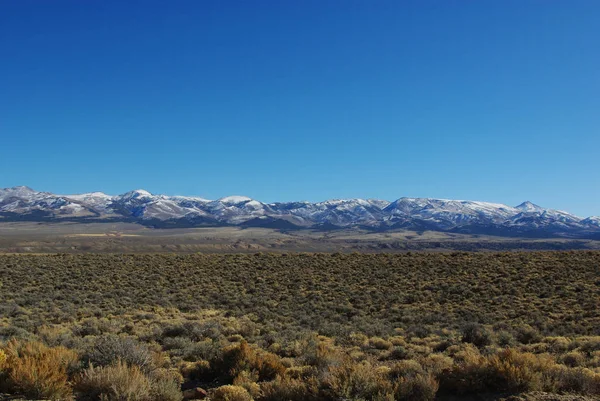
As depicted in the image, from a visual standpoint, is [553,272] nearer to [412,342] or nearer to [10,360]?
[412,342]

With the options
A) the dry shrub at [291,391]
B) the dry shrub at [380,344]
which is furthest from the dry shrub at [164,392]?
the dry shrub at [380,344]

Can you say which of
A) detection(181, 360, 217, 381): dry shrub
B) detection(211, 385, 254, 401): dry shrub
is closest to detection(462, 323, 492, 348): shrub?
detection(181, 360, 217, 381): dry shrub

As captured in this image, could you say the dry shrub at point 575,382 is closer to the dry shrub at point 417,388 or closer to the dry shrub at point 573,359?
the dry shrub at point 417,388

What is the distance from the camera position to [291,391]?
7.21m

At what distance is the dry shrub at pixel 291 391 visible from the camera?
7.09 meters

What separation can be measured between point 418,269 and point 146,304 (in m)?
20.4

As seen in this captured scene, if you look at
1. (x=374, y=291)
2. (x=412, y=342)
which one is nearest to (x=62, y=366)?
(x=412, y=342)

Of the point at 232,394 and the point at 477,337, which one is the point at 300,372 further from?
the point at 477,337

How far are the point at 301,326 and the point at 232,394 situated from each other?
37.0ft

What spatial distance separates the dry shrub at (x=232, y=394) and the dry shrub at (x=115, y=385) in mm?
1058

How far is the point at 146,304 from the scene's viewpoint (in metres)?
23.1

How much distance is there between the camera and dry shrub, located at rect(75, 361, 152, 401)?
21.1 ft

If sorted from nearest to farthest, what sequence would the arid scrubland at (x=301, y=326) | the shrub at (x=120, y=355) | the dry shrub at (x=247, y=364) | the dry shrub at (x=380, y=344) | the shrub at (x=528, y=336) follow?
the arid scrubland at (x=301, y=326)
the shrub at (x=120, y=355)
the dry shrub at (x=247, y=364)
the dry shrub at (x=380, y=344)
the shrub at (x=528, y=336)

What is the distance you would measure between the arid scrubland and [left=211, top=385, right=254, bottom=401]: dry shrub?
3cm
